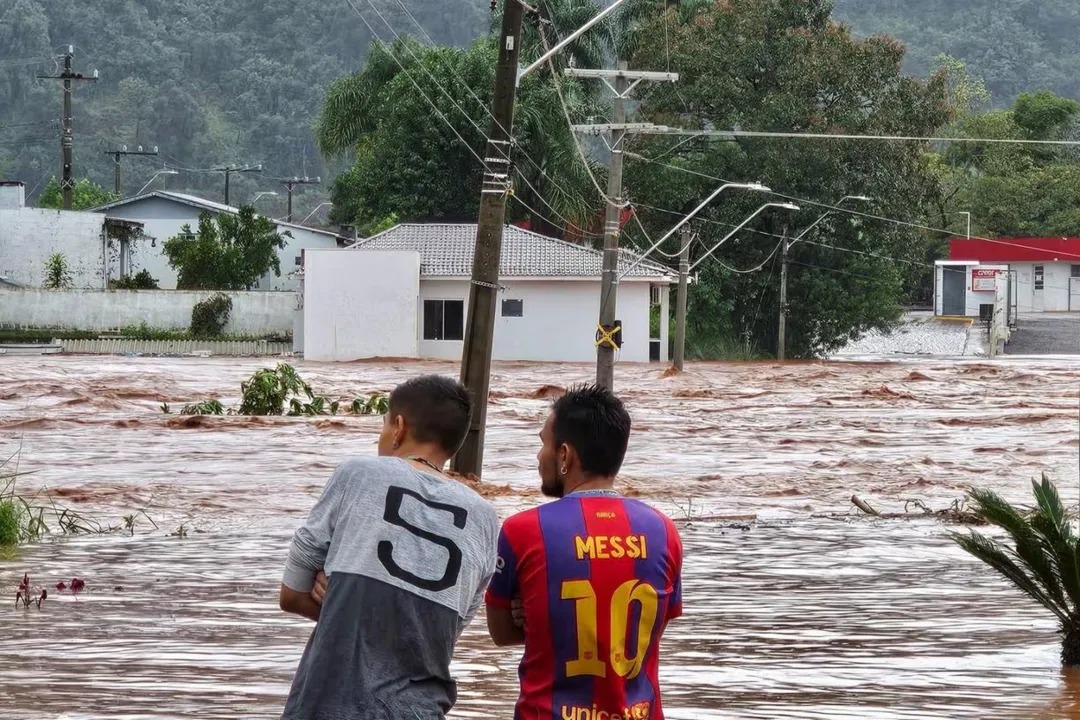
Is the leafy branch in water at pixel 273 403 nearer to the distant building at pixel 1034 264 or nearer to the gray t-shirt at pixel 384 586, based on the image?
the gray t-shirt at pixel 384 586

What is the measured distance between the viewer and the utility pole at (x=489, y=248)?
16.7 metres

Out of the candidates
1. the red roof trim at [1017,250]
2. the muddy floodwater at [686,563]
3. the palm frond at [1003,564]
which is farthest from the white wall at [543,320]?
the palm frond at [1003,564]

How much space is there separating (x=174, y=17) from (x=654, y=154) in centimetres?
11226

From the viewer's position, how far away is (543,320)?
5791cm

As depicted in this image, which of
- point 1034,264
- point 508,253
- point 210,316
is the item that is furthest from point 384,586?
point 1034,264

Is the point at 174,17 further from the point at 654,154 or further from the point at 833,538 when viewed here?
the point at 833,538

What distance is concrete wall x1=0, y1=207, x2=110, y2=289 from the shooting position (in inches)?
2623

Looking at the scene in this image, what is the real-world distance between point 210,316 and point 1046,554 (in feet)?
183

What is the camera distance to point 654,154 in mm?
66312

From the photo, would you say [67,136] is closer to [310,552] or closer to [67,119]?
[67,119]

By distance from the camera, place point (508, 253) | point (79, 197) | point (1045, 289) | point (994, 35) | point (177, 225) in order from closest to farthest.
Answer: point (508, 253)
point (177, 225)
point (1045, 289)
point (79, 197)
point (994, 35)

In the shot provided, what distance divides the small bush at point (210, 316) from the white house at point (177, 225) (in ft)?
51.1

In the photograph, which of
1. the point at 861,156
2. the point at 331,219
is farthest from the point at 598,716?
the point at 331,219

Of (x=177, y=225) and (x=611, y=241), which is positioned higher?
(x=177, y=225)
